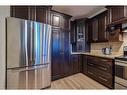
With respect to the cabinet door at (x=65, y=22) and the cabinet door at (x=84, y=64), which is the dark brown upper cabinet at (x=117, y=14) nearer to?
the cabinet door at (x=65, y=22)

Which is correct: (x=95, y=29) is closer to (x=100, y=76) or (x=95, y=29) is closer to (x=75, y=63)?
(x=75, y=63)

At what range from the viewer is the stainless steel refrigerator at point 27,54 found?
2.61 metres

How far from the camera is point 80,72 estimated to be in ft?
17.4

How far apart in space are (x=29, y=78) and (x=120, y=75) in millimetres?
2052

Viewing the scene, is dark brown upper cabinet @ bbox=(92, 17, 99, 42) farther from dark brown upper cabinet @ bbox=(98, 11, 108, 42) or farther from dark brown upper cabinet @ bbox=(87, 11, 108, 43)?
dark brown upper cabinet @ bbox=(98, 11, 108, 42)

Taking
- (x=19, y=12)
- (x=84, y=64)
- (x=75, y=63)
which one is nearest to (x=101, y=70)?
(x=84, y=64)

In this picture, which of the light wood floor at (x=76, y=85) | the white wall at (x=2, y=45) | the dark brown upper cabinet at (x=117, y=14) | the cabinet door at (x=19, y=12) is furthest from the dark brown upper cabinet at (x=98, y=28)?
the white wall at (x=2, y=45)

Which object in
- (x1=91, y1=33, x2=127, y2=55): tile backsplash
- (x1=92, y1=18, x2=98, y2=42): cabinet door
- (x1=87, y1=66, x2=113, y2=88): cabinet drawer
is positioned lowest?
(x1=87, y1=66, x2=113, y2=88): cabinet drawer

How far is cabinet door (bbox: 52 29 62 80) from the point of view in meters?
4.18

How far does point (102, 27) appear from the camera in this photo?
4.30m

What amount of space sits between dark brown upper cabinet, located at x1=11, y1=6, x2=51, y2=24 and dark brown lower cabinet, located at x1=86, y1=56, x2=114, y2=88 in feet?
6.30

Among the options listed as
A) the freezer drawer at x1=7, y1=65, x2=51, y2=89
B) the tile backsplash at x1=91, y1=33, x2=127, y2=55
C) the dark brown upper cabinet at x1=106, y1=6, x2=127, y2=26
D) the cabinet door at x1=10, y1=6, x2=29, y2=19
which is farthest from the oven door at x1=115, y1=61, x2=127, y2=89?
the cabinet door at x1=10, y1=6, x2=29, y2=19
